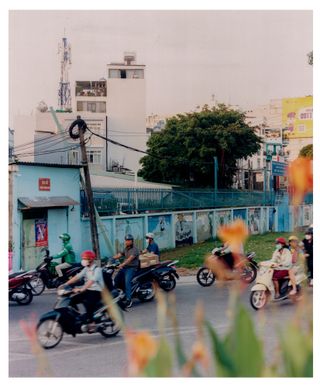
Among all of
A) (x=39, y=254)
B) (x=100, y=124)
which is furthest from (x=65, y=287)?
(x=100, y=124)

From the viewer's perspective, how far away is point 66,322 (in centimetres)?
429

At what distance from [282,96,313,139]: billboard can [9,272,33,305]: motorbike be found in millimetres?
2524

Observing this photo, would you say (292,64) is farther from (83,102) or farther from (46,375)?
(46,375)

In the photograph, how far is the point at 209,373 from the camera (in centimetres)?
209

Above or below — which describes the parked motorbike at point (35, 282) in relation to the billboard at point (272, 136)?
below

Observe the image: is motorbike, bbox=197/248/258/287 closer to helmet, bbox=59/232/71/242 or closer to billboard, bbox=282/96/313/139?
billboard, bbox=282/96/313/139

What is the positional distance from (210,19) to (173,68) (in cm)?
55

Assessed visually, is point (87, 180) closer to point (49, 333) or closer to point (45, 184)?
point (45, 184)

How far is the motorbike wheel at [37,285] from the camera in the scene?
4863mm

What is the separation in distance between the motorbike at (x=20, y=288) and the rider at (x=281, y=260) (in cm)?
215

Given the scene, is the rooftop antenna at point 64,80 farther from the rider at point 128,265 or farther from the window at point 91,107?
the rider at point 128,265

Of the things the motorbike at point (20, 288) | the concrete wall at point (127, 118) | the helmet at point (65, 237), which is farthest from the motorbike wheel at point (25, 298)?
the concrete wall at point (127, 118)

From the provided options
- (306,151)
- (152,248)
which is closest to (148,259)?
(152,248)
